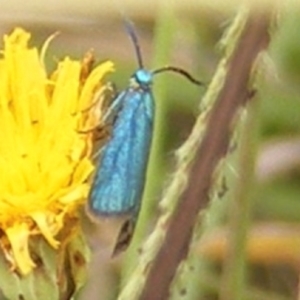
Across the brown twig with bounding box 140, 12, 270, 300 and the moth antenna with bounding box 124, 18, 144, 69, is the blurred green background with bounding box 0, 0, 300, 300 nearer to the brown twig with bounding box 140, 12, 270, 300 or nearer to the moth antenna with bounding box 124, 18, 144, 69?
the moth antenna with bounding box 124, 18, 144, 69

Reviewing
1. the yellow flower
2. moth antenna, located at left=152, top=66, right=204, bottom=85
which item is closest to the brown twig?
the yellow flower

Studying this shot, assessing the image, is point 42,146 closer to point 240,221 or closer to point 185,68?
point 240,221

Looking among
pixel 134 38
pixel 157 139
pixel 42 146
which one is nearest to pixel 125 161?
pixel 42 146

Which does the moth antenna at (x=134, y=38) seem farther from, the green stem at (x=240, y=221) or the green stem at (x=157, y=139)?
the green stem at (x=240, y=221)

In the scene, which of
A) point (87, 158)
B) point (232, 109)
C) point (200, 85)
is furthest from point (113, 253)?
point (232, 109)

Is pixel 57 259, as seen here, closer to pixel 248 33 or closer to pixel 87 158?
pixel 87 158

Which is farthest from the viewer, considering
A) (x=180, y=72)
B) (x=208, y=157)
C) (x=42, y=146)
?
(x=180, y=72)
